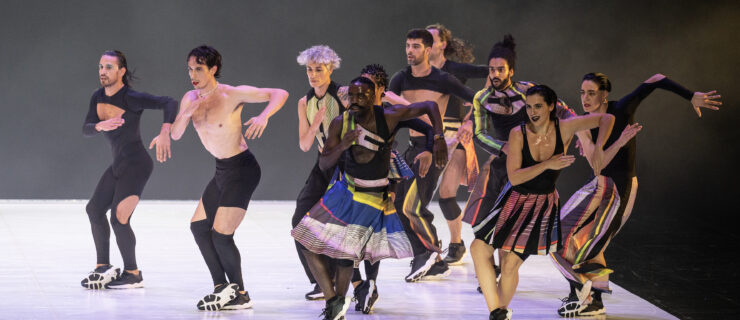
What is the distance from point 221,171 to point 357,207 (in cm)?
90

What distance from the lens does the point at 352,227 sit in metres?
4.75

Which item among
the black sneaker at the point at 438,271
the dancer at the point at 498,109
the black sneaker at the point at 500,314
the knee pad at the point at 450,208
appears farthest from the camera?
the knee pad at the point at 450,208

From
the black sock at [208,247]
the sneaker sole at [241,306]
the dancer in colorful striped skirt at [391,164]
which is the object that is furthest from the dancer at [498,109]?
the black sock at [208,247]

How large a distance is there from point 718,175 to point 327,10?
4.54 metres

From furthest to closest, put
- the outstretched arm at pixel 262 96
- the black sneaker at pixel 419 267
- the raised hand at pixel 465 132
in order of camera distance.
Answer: the raised hand at pixel 465 132 → the black sneaker at pixel 419 267 → the outstretched arm at pixel 262 96

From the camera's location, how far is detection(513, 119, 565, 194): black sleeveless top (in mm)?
4613

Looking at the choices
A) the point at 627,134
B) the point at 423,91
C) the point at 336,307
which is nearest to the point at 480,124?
the point at 423,91

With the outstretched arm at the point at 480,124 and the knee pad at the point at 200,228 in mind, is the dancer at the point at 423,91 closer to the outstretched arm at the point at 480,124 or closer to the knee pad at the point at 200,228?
the outstretched arm at the point at 480,124

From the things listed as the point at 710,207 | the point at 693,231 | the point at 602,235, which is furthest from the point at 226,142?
the point at 710,207

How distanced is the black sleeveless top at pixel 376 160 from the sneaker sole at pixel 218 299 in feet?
3.07

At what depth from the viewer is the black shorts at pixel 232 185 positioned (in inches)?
203

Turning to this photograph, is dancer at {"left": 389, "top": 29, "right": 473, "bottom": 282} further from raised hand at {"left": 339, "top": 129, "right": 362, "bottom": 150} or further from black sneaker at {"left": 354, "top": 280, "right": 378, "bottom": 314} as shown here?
raised hand at {"left": 339, "top": 129, "right": 362, "bottom": 150}

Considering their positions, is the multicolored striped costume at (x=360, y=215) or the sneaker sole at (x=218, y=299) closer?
the multicolored striped costume at (x=360, y=215)

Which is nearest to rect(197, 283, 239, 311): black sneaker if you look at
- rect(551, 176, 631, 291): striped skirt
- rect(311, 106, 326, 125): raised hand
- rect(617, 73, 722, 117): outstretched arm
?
rect(311, 106, 326, 125): raised hand
